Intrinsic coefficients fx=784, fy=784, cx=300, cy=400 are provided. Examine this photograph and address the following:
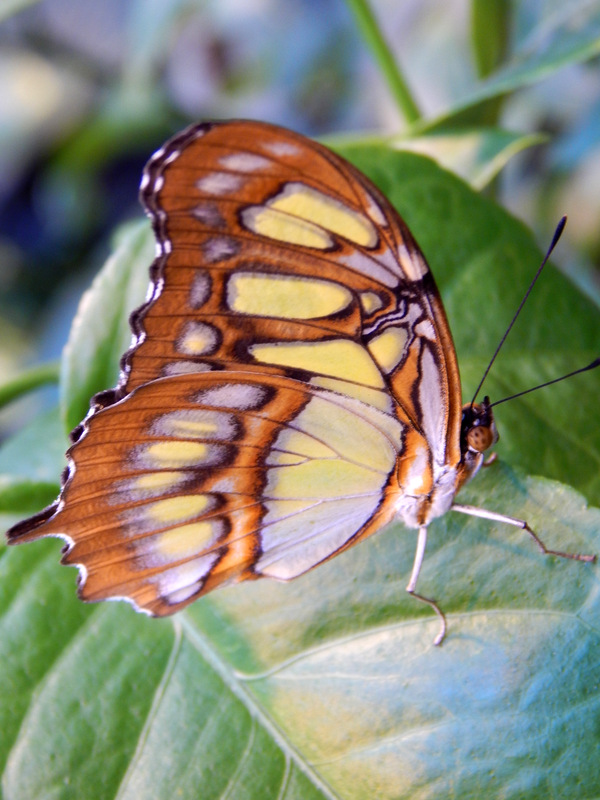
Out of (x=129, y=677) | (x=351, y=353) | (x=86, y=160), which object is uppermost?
(x=86, y=160)

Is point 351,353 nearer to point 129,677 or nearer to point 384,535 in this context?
point 384,535

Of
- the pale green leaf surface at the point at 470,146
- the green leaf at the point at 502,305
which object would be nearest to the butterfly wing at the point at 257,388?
the green leaf at the point at 502,305

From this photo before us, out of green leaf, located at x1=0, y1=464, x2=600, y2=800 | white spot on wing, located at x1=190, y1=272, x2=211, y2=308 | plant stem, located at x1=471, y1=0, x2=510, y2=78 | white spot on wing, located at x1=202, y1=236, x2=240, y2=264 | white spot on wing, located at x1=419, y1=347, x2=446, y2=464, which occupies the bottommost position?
green leaf, located at x1=0, y1=464, x2=600, y2=800

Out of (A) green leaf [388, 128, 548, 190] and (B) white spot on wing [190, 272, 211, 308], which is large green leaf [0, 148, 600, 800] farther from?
(B) white spot on wing [190, 272, 211, 308]

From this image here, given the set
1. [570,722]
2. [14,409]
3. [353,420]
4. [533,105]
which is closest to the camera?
[570,722]

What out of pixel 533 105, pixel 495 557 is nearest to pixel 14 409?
pixel 533 105

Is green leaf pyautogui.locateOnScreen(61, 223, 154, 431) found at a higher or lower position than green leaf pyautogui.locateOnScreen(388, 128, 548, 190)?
higher

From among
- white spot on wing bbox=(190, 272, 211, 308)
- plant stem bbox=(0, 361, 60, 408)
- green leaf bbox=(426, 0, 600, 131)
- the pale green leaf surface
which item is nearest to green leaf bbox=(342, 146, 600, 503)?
the pale green leaf surface

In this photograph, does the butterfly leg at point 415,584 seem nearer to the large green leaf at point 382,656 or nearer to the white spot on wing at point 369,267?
the large green leaf at point 382,656
